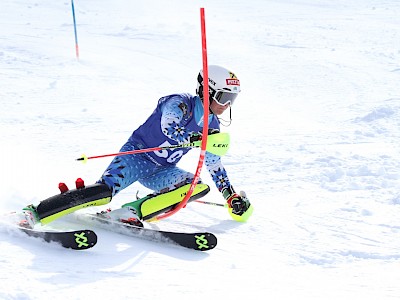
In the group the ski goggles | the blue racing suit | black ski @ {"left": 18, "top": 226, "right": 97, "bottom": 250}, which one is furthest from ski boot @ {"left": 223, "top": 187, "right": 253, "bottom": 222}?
black ski @ {"left": 18, "top": 226, "right": 97, "bottom": 250}

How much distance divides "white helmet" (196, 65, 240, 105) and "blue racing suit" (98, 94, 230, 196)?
6.7 inches

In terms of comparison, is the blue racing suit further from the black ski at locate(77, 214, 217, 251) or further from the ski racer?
the black ski at locate(77, 214, 217, 251)

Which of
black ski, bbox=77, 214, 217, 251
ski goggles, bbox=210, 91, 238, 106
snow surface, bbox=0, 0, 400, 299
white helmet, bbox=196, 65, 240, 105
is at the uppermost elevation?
white helmet, bbox=196, 65, 240, 105

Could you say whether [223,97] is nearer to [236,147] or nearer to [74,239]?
[74,239]

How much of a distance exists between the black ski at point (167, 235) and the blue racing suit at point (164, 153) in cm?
31

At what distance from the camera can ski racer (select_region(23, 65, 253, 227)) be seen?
409 centimetres

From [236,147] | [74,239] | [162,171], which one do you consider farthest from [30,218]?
[236,147]

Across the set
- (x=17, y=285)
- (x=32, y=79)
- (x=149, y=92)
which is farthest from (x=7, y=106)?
(x=17, y=285)

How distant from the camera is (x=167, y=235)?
3.96 meters

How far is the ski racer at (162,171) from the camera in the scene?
409 cm

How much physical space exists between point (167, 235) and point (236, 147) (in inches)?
133

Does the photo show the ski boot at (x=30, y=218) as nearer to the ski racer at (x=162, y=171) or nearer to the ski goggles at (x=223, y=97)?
the ski racer at (x=162, y=171)

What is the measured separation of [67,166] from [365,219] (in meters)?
2.92

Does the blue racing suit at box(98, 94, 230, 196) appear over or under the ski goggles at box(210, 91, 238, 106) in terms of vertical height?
under
